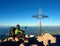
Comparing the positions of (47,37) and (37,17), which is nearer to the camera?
(47,37)

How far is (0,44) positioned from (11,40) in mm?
2112

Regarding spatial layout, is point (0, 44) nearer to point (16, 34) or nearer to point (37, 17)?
point (16, 34)

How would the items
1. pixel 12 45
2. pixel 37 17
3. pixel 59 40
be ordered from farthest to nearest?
pixel 37 17
pixel 59 40
pixel 12 45

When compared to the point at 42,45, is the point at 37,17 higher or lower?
higher

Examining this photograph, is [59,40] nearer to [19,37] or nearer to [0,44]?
[19,37]

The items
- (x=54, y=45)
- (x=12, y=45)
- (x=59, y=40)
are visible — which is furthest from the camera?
(x=59, y=40)

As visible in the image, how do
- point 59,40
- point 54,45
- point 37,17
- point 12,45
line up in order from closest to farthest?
point 12,45 < point 54,45 < point 59,40 < point 37,17

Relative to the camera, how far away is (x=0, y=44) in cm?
2545

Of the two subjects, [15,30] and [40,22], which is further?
[40,22]

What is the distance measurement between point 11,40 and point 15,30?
2.20m

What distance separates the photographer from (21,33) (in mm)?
26109

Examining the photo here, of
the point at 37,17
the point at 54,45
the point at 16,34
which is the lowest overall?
the point at 54,45

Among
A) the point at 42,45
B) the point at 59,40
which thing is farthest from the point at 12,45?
the point at 59,40

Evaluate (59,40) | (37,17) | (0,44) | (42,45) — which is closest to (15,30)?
(0,44)
